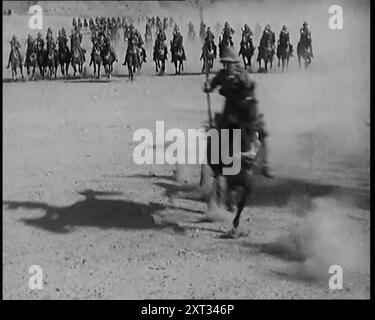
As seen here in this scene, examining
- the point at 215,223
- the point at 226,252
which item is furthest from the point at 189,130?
the point at 226,252

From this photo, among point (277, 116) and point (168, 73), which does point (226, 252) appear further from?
point (168, 73)

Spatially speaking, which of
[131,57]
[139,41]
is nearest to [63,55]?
[131,57]

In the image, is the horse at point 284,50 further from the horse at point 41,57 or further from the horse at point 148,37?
the horse at point 41,57

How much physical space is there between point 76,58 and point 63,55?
21 cm

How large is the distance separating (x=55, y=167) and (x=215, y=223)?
2.19 m

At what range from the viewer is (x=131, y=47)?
9.28m

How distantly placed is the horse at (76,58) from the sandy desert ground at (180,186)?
257mm

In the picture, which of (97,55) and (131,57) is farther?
(97,55)

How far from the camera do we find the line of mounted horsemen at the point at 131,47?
27.9 feet

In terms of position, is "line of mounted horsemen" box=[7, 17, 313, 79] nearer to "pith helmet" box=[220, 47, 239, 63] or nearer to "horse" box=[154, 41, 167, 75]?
"horse" box=[154, 41, 167, 75]

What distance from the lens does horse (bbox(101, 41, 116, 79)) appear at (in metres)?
9.62

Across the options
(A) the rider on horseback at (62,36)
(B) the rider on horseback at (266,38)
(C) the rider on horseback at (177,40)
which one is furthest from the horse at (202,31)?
(A) the rider on horseback at (62,36)

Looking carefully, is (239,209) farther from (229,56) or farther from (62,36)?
(62,36)

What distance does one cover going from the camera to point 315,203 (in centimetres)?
757
